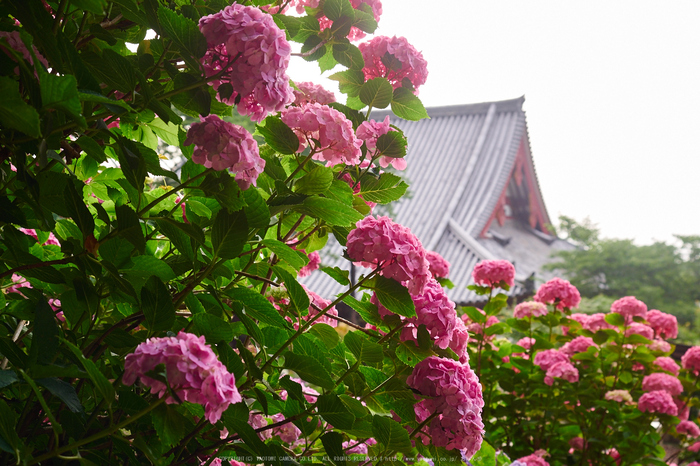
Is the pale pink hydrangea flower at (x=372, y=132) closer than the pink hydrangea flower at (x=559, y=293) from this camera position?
Yes

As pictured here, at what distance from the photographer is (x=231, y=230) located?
653 mm

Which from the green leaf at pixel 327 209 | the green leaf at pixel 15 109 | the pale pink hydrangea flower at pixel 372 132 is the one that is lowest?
the green leaf at pixel 15 109

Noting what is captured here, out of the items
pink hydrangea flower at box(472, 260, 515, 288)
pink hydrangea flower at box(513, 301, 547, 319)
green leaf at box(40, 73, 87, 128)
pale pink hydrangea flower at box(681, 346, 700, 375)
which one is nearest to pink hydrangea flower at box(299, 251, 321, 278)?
green leaf at box(40, 73, 87, 128)

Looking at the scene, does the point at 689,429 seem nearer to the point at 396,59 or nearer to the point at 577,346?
the point at 577,346

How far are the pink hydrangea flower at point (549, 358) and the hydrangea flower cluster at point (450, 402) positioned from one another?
1599 millimetres

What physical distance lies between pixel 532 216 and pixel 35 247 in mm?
11251

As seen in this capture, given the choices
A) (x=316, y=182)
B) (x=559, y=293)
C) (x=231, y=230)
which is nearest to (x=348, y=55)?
(x=316, y=182)

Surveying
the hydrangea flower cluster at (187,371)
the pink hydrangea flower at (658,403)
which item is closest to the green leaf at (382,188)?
the hydrangea flower cluster at (187,371)

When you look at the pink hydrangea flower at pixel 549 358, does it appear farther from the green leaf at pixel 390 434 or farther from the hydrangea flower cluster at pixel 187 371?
the hydrangea flower cluster at pixel 187 371

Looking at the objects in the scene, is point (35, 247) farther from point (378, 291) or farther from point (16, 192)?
point (378, 291)

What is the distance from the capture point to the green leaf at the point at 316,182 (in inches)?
30.3

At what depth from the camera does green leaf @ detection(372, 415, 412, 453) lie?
776mm

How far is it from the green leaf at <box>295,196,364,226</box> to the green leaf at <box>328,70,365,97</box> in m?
0.37

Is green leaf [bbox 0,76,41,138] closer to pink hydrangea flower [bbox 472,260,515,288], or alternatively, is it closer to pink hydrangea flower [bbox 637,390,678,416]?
pink hydrangea flower [bbox 472,260,515,288]
